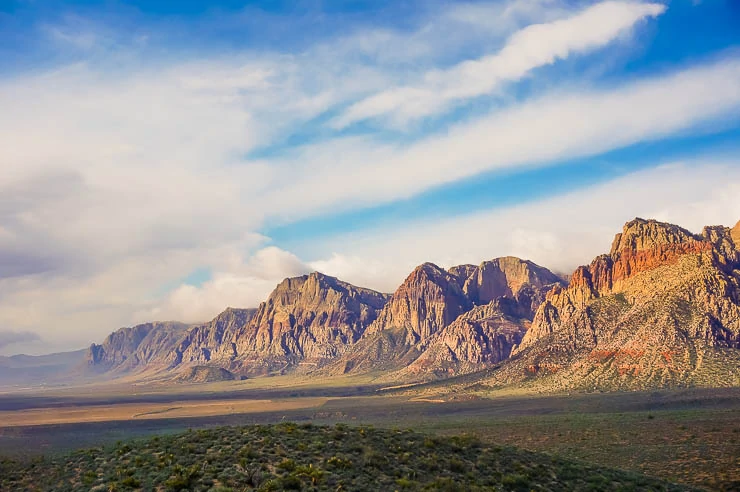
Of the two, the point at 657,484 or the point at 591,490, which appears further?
the point at 657,484

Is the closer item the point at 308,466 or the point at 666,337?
the point at 308,466

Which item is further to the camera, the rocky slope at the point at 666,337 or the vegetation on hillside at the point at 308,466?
the rocky slope at the point at 666,337

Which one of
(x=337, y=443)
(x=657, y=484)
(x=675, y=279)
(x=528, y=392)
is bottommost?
(x=528, y=392)

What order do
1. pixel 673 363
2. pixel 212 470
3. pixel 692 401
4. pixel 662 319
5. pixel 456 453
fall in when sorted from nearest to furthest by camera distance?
pixel 212 470 < pixel 456 453 < pixel 692 401 < pixel 673 363 < pixel 662 319

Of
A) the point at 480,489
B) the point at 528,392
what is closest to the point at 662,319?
the point at 528,392

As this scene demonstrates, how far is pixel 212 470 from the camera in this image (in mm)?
28641

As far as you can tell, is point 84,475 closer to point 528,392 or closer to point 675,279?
point 528,392

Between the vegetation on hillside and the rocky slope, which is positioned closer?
the vegetation on hillside

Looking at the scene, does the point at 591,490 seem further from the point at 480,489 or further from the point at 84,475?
the point at 84,475

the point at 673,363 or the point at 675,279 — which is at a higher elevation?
the point at 675,279

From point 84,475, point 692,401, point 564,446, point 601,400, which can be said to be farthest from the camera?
point 601,400

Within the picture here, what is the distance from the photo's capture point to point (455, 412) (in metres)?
133

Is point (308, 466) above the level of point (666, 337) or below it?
above

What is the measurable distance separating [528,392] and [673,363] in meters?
43.4
